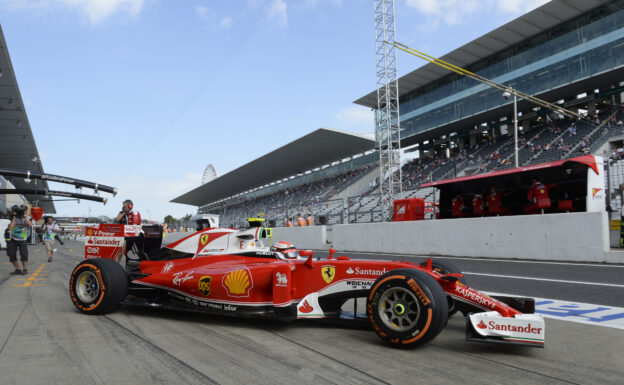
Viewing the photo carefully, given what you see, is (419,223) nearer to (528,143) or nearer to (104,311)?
(104,311)

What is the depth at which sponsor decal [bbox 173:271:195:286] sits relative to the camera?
15.9 feet

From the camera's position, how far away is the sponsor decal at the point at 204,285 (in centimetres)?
462

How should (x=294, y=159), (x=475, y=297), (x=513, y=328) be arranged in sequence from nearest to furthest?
(x=513, y=328) → (x=475, y=297) → (x=294, y=159)

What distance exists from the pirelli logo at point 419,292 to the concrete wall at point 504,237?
875 cm

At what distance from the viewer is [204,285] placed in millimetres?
4648

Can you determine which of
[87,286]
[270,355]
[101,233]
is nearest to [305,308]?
[270,355]

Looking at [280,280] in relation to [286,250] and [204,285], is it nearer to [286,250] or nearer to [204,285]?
[286,250]

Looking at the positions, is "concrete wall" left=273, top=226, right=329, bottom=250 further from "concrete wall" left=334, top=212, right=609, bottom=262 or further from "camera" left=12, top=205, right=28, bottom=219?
"camera" left=12, top=205, right=28, bottom=219

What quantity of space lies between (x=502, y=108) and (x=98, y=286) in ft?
106

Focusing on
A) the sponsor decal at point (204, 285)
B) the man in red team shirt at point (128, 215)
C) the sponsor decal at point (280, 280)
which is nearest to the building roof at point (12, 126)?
the man in red team shirt at point (128, 215)

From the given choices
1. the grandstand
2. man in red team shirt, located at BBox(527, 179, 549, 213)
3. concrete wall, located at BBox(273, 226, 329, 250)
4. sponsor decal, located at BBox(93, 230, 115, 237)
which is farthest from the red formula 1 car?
the grandstand

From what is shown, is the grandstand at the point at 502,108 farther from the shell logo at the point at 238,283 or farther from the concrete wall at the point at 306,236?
the shell logo at the point at 238,283

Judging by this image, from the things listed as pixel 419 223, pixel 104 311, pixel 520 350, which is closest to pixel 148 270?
pixel 104 311

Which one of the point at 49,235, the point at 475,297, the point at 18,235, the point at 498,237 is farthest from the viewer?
the point at 49,235
